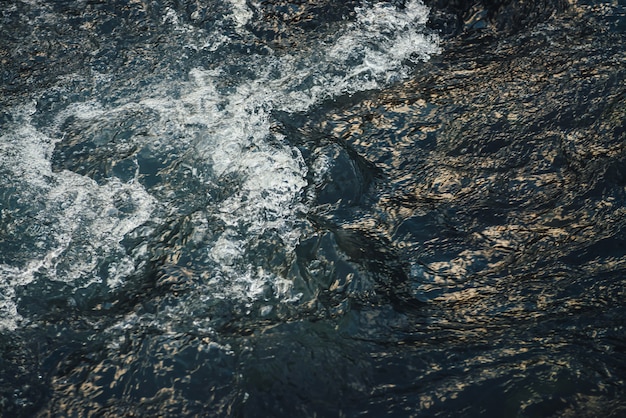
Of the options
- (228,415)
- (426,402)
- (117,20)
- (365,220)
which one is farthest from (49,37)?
(426,402)

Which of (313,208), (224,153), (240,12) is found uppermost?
(240,12)

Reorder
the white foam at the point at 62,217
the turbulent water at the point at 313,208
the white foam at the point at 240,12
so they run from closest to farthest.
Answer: the turbulent water at the point at 313,208
the white foam at the point at 62,217
the white foam at the point at 240,12

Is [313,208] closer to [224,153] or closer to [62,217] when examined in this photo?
[224,153]

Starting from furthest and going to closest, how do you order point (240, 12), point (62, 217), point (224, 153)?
1. point (240, 12)
2. point (224, 153)
3. point (62, 217)

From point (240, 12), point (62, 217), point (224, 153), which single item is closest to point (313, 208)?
point (224, 153)

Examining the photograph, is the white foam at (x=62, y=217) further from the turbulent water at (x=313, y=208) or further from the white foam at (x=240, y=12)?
the white foam at (x=240, y=12)

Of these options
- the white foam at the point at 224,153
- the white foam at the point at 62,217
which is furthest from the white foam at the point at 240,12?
the white foam at the point at 62,217

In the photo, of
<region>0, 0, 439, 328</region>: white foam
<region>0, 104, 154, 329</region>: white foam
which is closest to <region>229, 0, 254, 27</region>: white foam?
<region>0, 0, 439, 328</region>: white foam

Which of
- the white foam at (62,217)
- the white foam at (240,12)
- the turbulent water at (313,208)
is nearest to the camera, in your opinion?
the turbulent water at (313,208)

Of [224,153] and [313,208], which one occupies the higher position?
[224,153]

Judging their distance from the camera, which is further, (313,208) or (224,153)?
(224,153)
